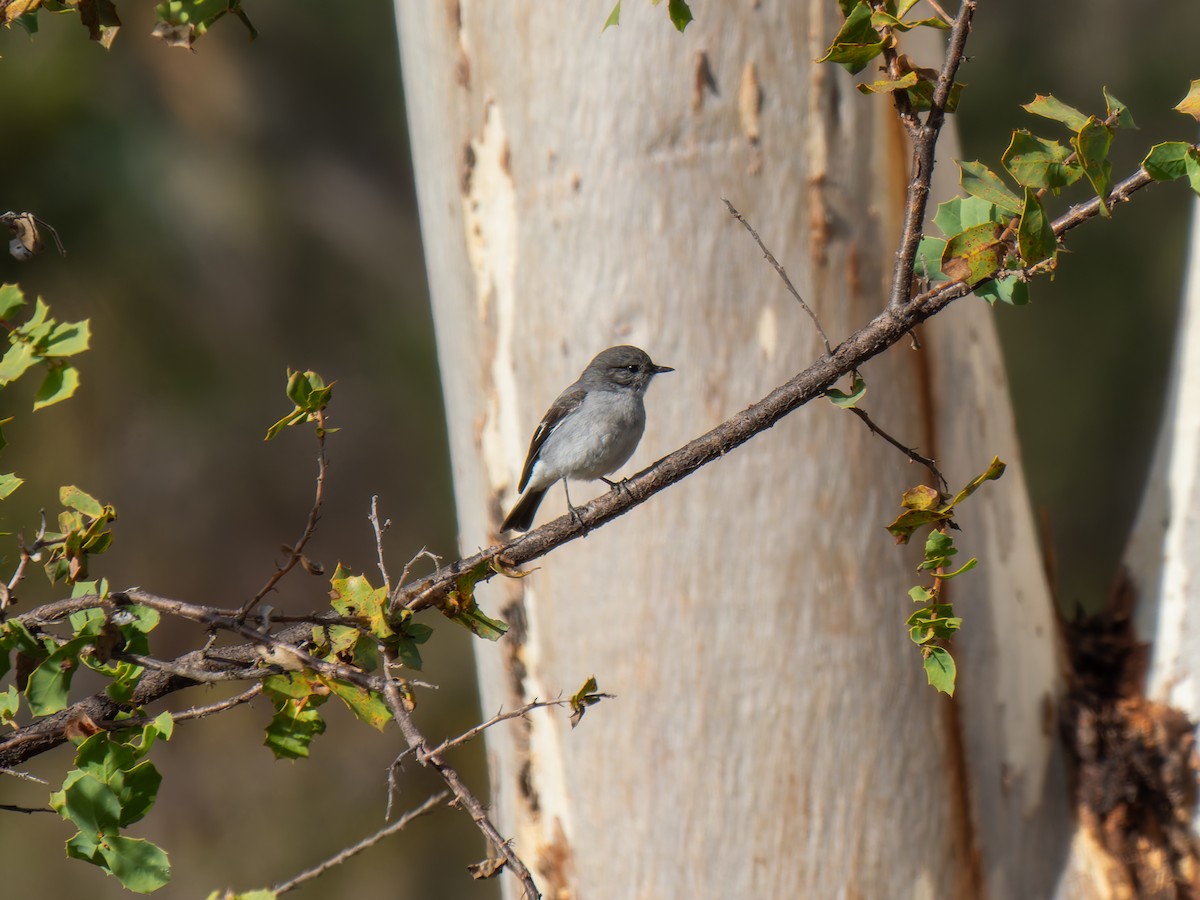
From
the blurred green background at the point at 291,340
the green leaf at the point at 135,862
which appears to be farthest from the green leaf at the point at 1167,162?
the blurred green background at the point at 291,340

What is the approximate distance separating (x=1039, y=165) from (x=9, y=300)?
898 mm

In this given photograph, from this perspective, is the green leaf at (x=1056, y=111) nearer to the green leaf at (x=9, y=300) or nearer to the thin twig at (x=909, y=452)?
the thin twig at (x=909, y=452)

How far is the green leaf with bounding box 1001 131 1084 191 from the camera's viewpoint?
1.03m

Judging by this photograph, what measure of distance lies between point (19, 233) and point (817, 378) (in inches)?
33.3

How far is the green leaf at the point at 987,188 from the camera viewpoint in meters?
1.05

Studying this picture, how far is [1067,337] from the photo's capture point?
737 centimetres

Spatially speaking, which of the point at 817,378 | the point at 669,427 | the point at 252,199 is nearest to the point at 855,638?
the point at 669,427

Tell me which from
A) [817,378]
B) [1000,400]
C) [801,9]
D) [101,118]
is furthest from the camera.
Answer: [101,118]

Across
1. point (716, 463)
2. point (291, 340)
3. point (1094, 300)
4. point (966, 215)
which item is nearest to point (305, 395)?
point (966, 215)

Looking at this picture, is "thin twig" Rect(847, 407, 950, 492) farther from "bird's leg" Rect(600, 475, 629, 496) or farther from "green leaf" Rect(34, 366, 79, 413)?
"green leaf" Rect(34, 366, 79, 413)

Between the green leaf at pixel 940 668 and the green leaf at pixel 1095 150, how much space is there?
430 mm

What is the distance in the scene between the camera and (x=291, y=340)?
25.6 ft

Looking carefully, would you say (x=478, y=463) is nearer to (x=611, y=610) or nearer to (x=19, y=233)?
(x=611, y=610)

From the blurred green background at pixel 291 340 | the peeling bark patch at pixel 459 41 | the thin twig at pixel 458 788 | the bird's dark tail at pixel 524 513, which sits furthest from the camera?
the blurred green background at pixel 291 340
